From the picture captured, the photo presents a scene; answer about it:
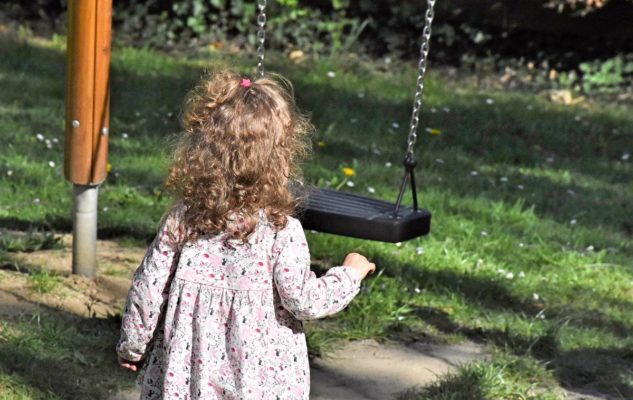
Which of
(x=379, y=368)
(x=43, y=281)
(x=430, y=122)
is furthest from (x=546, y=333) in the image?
(x=430, y=122)

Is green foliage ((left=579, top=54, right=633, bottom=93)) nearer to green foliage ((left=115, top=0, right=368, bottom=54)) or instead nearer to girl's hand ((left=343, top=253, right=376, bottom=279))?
green foliage ((left=115, top=0, right=368, bottom=54))

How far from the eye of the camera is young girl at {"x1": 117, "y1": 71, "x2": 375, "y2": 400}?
2621mm

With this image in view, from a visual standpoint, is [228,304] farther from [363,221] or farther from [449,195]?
[449,195]

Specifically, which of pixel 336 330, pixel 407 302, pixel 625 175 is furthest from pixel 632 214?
Result: pixel 336 330

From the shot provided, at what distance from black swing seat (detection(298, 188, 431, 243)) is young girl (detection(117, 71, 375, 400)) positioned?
871mm

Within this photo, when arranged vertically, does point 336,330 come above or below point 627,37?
below

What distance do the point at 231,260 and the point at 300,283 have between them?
16 centimetres

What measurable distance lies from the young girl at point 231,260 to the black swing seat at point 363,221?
2.86 ft

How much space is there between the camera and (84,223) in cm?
422

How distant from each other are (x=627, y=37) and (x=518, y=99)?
4.13 feet

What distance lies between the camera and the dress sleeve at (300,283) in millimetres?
2615

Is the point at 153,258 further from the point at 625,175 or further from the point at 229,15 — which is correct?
the point at 229,15

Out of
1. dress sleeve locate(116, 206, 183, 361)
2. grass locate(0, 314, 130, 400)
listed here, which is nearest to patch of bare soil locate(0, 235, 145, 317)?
grass locate(0, 314, 130, 400)

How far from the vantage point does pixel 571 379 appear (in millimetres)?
4039
